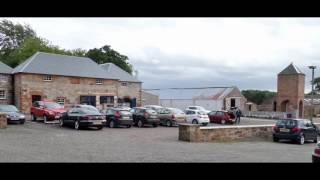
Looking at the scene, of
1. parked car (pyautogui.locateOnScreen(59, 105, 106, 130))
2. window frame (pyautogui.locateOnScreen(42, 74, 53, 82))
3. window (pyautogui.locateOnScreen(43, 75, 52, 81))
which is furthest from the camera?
window (pyautogui.locateOnScreen(43, 75, 52, 81))

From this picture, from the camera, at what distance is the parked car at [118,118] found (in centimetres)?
2605

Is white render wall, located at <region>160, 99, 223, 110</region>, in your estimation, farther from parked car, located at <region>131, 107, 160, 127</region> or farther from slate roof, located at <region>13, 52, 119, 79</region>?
parked car, located at <region>131, 107, 160, 127</region>

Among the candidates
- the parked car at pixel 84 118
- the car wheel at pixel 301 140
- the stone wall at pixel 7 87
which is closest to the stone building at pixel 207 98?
the stone wall at pixel 7 87

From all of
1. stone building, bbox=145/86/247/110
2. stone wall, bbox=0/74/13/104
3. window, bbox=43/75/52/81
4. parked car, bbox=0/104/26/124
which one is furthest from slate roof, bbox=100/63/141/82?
parked car, bbox=0/104/26/124

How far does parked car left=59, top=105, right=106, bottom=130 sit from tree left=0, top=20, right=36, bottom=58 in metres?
49.2

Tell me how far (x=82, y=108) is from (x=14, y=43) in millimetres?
52401

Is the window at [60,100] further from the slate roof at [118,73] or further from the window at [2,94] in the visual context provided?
the slate roof at [118,73]

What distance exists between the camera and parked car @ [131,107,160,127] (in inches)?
1099

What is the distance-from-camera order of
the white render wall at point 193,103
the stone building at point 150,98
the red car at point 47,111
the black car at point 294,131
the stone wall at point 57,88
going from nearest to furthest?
the black car at point 294,131, the red car at point 47,111, the stone wall at point 57,88, the white render wall at point 193,103, the stone building at point 150,98

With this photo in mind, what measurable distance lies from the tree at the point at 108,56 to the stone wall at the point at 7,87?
2736 centimetres
